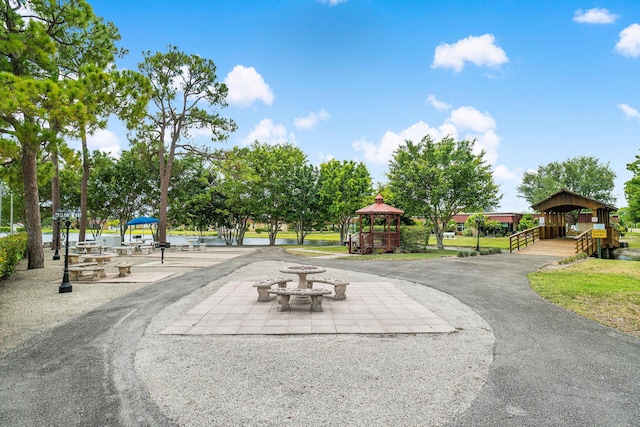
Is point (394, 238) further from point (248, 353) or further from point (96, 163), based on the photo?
point (96, 163)

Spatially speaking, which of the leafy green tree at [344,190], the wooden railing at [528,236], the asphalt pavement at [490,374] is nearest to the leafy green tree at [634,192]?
the wooden railing at [528,236]

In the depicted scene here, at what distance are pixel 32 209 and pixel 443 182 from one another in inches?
789

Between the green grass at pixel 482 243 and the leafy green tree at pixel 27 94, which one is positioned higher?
the leafy green tree at pixel 27 94

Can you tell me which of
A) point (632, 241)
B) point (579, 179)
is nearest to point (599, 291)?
point (632, 241)

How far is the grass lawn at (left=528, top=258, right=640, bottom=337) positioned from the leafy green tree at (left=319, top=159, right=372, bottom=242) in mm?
14311

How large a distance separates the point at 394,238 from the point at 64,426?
18310 mm

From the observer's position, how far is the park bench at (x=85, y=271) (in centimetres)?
998

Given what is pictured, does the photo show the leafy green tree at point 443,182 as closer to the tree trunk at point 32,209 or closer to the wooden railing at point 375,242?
the wooden railing at point 375,242

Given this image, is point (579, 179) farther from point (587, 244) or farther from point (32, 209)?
point (32, 209)

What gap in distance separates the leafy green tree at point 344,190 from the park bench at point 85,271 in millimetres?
16338

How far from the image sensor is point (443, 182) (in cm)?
1969

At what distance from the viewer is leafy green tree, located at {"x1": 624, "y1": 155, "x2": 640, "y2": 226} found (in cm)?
2086

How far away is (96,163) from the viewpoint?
26141mm

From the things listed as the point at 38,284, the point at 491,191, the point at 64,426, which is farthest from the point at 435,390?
the point at 491,191
